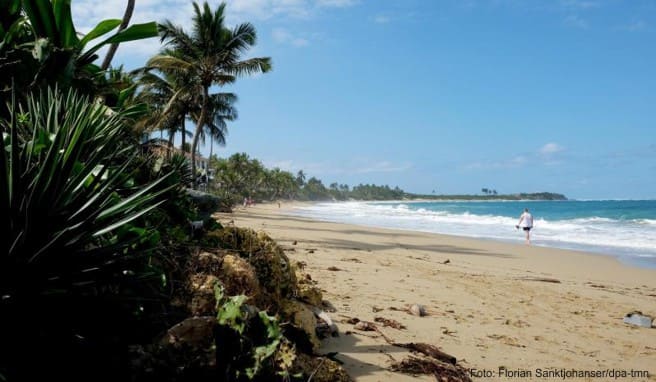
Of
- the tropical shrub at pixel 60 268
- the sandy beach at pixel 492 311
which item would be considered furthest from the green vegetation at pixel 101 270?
the sandy beach at pixel 492 311

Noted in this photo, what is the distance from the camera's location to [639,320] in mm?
5047

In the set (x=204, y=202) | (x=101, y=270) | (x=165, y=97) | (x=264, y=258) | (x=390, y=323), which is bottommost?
(x=390, y=323)

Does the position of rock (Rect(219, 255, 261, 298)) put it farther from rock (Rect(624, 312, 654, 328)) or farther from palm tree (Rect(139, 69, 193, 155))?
palm tree (Rect(139, 69, 193, 155))

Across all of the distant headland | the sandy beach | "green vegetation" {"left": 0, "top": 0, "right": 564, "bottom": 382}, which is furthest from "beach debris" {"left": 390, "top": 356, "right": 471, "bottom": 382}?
the distant headland

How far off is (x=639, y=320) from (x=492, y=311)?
1661 millimetres

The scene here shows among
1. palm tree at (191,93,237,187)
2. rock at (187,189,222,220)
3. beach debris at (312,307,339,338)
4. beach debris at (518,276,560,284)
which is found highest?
palm tree at (191,93,237,187)

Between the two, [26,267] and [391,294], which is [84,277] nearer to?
[26,267]

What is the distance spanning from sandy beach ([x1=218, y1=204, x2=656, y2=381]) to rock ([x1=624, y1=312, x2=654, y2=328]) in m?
0.09

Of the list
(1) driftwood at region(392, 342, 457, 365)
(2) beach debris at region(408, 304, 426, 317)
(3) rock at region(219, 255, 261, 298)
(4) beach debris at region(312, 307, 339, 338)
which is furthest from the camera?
(2) beach debris at region(408, 304, 426, 317)

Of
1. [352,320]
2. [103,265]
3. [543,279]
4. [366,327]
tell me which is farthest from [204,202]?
[543,279]

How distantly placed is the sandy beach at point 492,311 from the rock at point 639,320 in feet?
0.29

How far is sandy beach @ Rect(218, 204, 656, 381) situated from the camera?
11.4 feet

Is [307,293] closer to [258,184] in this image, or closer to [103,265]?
[103,265]

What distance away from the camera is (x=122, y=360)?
5.93 feet
